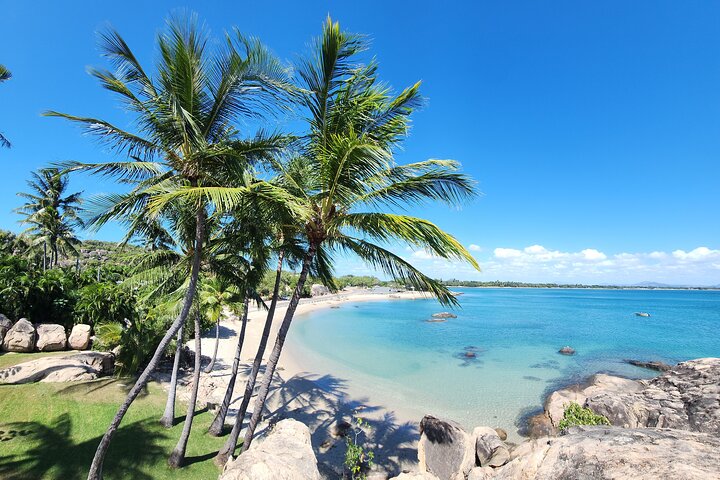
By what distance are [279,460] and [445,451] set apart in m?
6.14

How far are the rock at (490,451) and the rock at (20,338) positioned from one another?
54.8 feet

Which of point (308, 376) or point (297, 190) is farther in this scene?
point (308, 376)

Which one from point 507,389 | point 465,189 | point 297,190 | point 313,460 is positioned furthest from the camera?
point 507,389

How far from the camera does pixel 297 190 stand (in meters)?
6.43

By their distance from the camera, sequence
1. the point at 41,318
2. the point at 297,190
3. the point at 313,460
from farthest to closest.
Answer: the point at 41,318, the point at 297,190, the point at 313,460

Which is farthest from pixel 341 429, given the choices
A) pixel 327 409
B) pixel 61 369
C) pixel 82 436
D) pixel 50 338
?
pixel 50 338

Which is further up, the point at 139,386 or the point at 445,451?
the point at 139,386

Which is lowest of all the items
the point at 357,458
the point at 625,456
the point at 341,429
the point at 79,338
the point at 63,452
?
the point at 341,429

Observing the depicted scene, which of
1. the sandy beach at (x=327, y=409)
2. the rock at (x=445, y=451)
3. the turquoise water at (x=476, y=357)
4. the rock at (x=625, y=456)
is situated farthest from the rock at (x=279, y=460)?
the turquoise water at (x=476, y=357)

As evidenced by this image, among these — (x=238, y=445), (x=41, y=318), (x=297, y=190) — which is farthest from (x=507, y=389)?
(x=41, y=318)

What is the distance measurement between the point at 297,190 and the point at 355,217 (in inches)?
63.2

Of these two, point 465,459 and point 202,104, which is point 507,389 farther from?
point 202,104

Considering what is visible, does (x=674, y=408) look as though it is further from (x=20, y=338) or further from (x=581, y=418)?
(x=20, y=338)

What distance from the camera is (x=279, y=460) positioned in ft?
14.6
